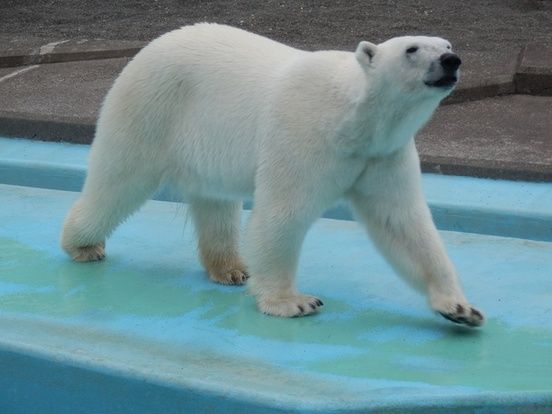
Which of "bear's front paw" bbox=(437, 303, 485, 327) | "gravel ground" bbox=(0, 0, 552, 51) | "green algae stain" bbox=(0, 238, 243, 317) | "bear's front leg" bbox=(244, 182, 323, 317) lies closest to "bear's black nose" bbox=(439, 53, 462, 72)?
"bear's front leg" bbox=(244, 182, 323, 317)

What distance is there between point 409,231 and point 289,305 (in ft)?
1.32

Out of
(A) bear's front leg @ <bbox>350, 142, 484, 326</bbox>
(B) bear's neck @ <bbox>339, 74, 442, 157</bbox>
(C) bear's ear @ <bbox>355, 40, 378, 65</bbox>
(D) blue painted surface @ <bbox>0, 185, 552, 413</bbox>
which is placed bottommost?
(D) blue painted surface @ <bbox>0, 185, 552, 413</bbox>

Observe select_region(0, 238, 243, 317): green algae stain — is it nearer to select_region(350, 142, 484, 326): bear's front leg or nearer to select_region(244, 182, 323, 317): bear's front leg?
select_region(244, 182, 323, 317): bear's front leg

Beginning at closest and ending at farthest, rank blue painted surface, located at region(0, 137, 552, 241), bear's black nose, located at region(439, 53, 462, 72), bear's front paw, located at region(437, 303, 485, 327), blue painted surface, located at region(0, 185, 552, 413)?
blue painted surface, located at region(0, 185, 552, 413), bear's black nose, located at region(439, 53, 462, 72), bear's front paw, located at region(437, 303, 485, 327), blue painted surface, located at region(0, 137, 552, 241)

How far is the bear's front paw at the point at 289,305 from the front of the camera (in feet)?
10.9

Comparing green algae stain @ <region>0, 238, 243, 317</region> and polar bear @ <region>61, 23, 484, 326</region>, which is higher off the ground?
polar bear @ <region>61, 23, 484, 326</region>

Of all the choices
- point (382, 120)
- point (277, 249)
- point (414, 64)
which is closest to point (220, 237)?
point (277, 249)

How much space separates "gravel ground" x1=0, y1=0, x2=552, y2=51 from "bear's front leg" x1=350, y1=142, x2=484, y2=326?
4116mm

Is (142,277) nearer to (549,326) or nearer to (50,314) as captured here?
(50,314)

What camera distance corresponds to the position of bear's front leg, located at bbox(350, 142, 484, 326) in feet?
10.4

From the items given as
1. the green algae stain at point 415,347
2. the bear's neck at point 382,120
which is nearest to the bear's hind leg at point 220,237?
the green algae stain at point 415,347

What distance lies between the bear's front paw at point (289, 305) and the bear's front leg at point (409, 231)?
265 millimetres

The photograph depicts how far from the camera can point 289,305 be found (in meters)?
3.33

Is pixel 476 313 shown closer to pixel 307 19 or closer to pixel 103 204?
pixel 103 204
